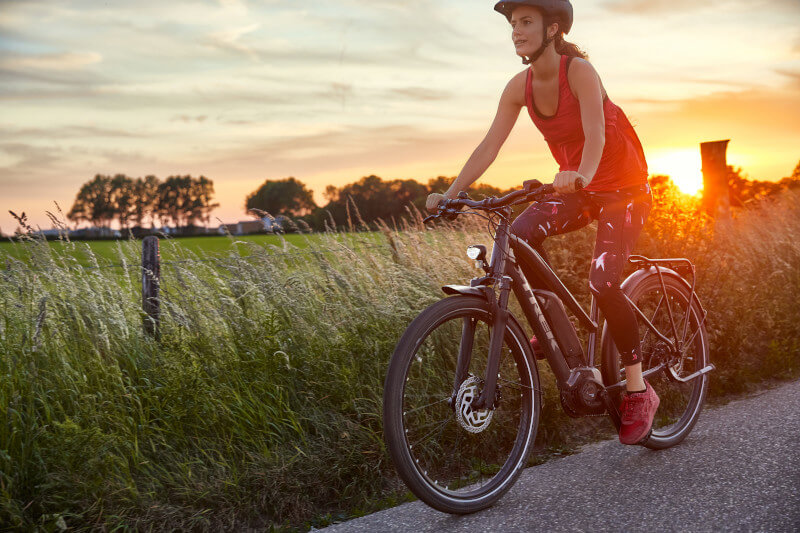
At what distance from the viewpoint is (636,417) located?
415cm

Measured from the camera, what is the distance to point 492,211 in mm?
3568

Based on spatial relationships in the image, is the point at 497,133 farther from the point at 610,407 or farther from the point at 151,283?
the point at 151,283

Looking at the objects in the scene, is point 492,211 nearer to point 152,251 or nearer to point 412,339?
point 412,339

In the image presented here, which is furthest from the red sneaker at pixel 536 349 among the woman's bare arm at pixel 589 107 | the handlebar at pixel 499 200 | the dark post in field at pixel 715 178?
the dark post in field at pixel 715 178

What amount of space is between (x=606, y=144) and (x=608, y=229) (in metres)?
0.46

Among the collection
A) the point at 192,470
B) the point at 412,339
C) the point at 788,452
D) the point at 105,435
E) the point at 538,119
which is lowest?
the point at 788,452

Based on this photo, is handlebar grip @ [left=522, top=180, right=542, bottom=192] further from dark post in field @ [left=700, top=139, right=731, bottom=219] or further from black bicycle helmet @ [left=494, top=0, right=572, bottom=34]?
dark post in field @ [left=700, top=139, right=731, bottom=219]

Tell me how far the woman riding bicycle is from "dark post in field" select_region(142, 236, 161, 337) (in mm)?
2744

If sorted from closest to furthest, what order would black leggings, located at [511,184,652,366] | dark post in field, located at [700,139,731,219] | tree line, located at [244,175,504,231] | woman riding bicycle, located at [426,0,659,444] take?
1. woman riding bicycle, located at [426,0,659,444]
2. black leggings, located at [511,184,652,366]
3. tree line, located at [244,175,504,231]
4. dark post in field, located at [700,139,731,219]

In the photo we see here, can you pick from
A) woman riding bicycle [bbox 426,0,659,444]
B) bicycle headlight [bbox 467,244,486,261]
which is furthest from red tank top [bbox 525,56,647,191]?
bicycle headlight [bbox 467,244,486,261]

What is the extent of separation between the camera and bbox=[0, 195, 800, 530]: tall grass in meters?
3.74

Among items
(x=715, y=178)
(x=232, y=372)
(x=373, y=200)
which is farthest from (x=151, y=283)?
(x=715, y=178)

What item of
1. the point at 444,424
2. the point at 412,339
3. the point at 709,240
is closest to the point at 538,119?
the point at 412,339

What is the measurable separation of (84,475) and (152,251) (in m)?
2.70
